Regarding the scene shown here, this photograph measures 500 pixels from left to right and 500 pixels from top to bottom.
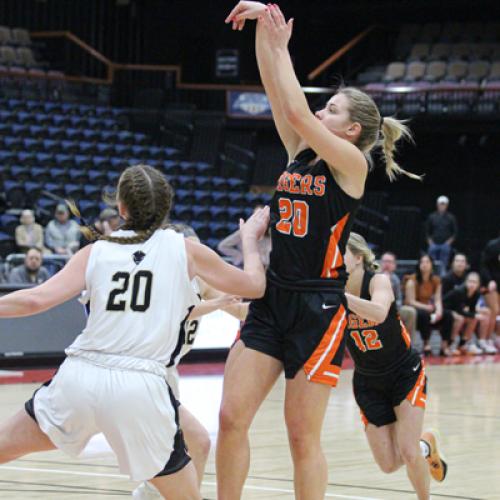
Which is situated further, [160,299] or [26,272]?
[26,272]

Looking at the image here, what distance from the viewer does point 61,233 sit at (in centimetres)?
1435

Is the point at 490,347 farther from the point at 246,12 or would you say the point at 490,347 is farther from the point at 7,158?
the point at 246,12

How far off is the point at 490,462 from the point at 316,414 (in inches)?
130

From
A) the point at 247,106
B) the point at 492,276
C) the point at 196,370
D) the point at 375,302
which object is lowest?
the point at 196,370

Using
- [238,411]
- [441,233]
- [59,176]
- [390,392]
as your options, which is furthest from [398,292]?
[238,411]

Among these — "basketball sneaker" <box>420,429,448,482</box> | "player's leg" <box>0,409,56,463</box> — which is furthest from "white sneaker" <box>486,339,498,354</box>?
"player's leg" <box>0,409,56,463</box>

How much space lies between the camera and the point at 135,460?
359cm

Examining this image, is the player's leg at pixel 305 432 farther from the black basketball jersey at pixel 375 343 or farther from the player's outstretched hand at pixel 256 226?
the black basketball jersey at pixel 375 343

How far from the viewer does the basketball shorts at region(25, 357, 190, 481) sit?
357 centimetres

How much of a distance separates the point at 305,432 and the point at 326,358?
283 mm

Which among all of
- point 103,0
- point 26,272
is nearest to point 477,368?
point 26,272

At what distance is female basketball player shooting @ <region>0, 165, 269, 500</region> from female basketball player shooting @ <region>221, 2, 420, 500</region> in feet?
1.66

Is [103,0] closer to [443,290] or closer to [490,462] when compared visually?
[443,290]

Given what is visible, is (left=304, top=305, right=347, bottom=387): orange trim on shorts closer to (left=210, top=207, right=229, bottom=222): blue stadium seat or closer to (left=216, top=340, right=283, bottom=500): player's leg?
(left=216, top=340, right=283, bottom=500): player's leg
